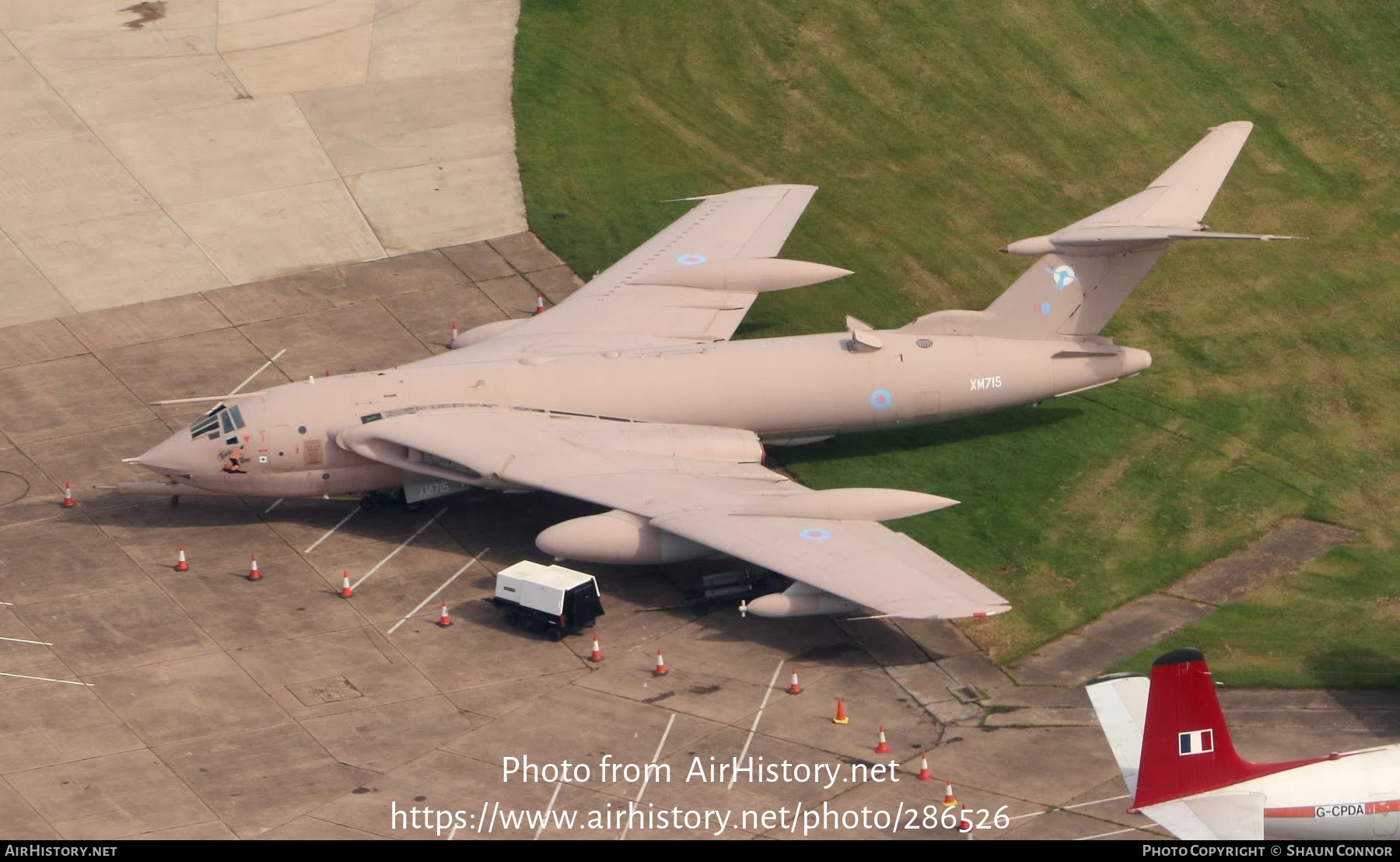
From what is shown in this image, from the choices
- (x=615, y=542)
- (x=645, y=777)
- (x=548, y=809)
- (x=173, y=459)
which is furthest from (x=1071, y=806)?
(x=173, y=459)

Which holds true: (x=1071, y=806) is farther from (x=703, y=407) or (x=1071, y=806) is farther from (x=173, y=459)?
(x=173, y=459)

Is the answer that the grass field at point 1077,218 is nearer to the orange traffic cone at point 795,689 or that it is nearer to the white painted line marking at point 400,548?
the orange traffic cone at point 795,689

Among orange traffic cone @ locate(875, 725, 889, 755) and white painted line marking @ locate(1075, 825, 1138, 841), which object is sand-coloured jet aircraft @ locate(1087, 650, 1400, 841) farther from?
orange traffic cone @ locate(875, 725, 889, 755)

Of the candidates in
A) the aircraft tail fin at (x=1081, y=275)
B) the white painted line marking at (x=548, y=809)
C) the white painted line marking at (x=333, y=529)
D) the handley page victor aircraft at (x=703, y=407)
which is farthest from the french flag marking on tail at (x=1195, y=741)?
the white painted line marking at (x=333, y=529)

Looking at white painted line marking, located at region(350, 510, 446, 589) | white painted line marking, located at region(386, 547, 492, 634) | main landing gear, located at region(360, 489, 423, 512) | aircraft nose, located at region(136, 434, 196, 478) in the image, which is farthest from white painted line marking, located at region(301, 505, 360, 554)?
aircraft nose, located at region(136, 434, 196, 478)

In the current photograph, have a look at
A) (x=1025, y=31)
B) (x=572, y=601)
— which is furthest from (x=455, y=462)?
(x=1025, y=31)

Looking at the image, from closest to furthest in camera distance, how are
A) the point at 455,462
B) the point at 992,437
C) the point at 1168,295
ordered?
the point at 455,462
the point at 992,437
the point at 1168,295
